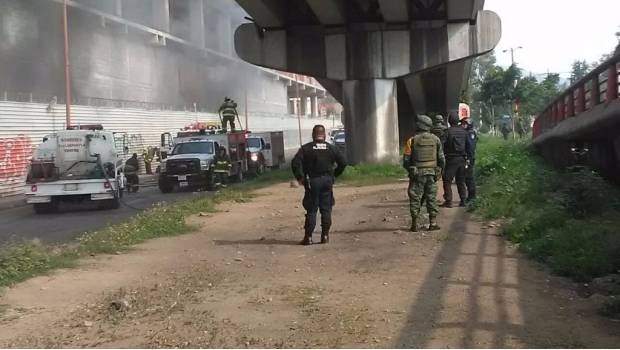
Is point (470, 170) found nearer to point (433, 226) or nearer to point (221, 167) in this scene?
point (433, 226)

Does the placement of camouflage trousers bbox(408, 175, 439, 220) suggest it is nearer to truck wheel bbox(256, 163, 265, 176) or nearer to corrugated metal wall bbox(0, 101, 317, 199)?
corrugated metal wall bbox(0, 101, 317, 199)

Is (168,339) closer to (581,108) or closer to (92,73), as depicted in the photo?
(581,108)

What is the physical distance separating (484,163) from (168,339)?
526 inches

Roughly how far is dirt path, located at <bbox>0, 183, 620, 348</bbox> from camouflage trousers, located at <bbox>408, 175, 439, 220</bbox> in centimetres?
37

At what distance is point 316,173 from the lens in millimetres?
8891

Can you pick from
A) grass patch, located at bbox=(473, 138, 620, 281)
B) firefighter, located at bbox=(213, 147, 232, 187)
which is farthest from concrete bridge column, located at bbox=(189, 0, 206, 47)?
grass patch, located at bbox=(473, 138, 620, 281)

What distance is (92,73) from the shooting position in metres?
39.7

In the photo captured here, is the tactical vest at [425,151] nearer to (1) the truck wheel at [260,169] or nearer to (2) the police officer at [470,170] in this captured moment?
(2) the police officer at [470,170]

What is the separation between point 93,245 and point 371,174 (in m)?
12.0

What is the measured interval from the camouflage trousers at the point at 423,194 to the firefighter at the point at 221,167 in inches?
528

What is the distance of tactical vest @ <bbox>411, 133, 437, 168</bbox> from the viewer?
971 cm

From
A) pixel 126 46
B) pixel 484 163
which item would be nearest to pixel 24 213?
pixel 484 163

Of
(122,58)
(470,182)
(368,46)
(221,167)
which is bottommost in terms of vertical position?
(470,182)

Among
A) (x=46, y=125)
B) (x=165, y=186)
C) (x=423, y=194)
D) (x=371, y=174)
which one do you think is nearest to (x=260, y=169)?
(x=165, y=186)
